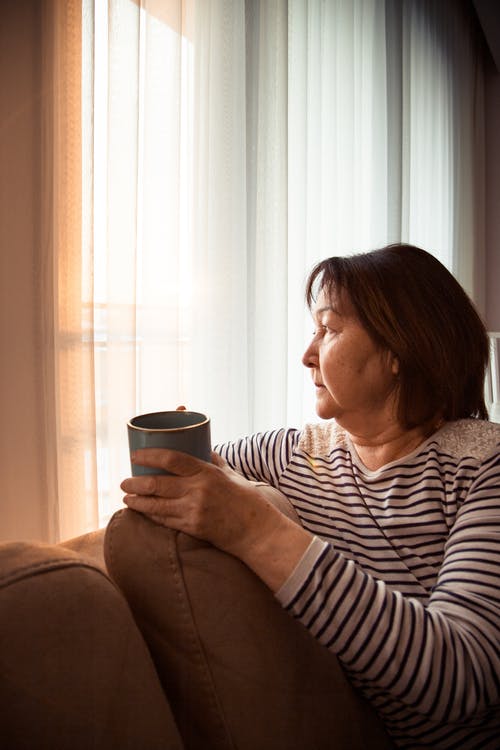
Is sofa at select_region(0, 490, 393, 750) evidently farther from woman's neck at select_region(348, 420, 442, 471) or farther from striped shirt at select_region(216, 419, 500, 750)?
woman's neck at select_region(348, 420, 442, 471)

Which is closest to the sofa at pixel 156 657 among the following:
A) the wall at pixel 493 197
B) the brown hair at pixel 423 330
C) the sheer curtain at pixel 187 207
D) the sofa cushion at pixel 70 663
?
the sofa cushion at pixel 70 663

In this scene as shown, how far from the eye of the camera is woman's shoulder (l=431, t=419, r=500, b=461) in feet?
2.73

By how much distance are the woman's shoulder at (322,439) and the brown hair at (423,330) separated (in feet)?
0.50

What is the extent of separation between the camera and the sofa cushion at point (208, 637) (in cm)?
58

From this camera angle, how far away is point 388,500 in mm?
872

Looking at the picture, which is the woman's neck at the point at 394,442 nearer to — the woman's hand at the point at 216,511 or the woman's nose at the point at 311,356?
the woman's nose at the point at 311,356

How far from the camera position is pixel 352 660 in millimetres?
602

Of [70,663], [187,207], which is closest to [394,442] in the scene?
[70,663]

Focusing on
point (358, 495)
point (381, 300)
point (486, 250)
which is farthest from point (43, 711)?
point (486, 250)

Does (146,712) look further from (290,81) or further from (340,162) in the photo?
(340,162)

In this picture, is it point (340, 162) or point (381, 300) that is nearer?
point (381, 300)

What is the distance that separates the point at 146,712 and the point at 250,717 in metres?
0.15

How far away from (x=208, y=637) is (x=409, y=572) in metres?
0.38

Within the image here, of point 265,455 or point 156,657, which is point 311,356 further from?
point 156,657
